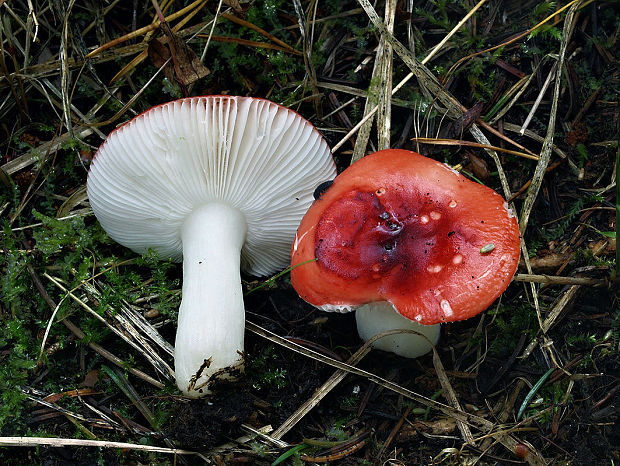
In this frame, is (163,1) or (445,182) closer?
(445,182)

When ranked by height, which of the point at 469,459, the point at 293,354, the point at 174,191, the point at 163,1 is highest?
the point at 163,1

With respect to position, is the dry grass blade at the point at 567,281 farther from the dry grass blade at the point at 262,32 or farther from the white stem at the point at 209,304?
the dry grass blade at the point at 262,32

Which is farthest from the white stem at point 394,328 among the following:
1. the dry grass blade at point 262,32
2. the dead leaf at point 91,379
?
the dry grass blade at point 262,32

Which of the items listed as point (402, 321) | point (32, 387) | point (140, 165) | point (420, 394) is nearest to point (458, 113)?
point (402, 321)

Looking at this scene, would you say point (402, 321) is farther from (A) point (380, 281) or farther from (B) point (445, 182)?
(B) point (445, 182)

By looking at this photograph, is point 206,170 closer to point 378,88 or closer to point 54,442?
point 378,88

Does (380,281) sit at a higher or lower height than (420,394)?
higher

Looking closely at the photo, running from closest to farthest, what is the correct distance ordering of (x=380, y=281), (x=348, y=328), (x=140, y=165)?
(x=380, y=281)
(x=140, y=165)
(x=348, y=328)

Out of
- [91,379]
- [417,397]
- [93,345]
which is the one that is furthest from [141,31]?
[417,397]

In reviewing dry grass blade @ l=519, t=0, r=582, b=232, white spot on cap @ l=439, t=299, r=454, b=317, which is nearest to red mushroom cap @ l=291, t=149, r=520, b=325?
white spot on cap @ l=439, t=299, r=454, b=317
